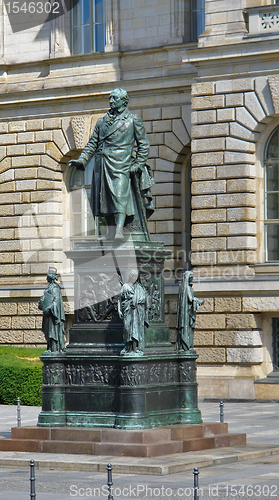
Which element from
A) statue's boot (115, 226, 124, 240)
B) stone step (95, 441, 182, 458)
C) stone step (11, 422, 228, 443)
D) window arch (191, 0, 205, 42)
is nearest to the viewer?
stone step (95, 441, 182, 458)

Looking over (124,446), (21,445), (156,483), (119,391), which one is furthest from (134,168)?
(156,483)

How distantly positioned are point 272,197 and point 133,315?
12.5 metres

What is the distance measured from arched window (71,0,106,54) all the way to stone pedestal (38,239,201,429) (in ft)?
53.4

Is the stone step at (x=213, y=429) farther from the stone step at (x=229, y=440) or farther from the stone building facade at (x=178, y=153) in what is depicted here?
the stone building facade at (x=178, y=153)

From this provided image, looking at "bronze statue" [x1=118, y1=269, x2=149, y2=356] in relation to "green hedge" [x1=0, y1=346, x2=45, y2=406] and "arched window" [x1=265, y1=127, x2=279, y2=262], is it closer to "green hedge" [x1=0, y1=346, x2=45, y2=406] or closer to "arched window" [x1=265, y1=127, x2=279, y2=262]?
"green hedge" [x1=0, y1=346, x2=45, y2=406]

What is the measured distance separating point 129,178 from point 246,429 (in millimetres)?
5862

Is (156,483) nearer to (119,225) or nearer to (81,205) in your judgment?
(119,225)

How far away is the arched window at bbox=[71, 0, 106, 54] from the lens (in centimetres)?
3303

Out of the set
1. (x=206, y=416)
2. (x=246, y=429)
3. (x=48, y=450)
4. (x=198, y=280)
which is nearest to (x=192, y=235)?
(x=198, y=280)

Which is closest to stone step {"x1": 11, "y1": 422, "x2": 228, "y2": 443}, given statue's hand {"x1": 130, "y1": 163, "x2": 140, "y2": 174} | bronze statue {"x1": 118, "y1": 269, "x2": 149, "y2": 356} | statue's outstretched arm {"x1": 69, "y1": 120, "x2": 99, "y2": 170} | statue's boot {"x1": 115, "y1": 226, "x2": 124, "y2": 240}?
bronze statue {"x1": 118, "y1": 269, "x2": 149, "y2": 356}

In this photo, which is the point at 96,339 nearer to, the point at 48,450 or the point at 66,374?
the point at 66,374

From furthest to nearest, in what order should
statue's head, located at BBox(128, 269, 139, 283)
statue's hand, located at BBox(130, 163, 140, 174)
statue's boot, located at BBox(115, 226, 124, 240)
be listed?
statue's hand, located at BBox(130, 163, 140, 174) < statue's boot, located at BBox(115, 226, 124, 240) < statue's head, located at BBox(128, 269, 139, 283)

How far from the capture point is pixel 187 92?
3084cm

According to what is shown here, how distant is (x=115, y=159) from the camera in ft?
59.2
